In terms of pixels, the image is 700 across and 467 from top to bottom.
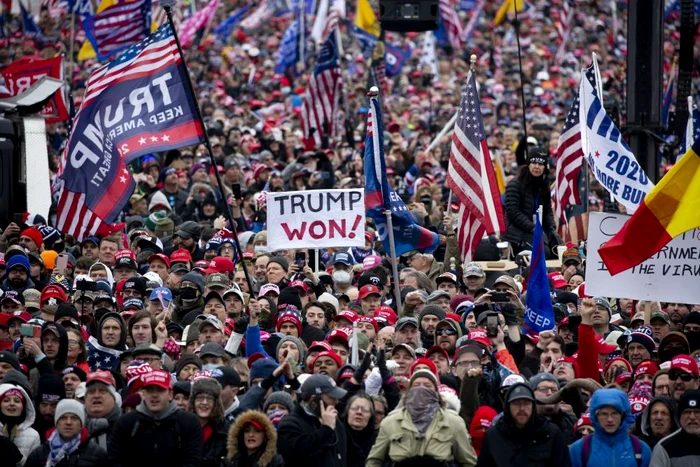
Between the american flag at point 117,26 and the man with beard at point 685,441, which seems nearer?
the man with beard at point 685,441

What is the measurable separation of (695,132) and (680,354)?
19.6 feet

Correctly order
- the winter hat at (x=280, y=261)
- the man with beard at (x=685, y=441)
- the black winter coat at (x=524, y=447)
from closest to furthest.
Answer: the black winter coat at (x=524, y=447)
the man with beard at (x=685, y=441)
the winter hat at (x=280, y=261)

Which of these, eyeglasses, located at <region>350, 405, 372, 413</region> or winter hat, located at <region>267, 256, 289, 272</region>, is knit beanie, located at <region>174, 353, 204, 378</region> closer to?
eyeglasses, located at <region>350, 405, 372, 413</region>

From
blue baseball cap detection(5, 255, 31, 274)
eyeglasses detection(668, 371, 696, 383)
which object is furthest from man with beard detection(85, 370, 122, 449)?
blue baseball cap detection(5, 255, 31, 274)

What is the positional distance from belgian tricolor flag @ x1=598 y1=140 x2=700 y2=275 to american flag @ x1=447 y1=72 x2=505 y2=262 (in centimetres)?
318

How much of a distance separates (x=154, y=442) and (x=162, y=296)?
15.2 ft

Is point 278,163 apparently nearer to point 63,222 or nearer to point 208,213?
point 208,213

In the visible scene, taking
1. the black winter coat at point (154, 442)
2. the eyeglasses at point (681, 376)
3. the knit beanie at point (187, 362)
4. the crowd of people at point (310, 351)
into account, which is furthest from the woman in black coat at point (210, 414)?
the eyeglasses at point (681, 376)

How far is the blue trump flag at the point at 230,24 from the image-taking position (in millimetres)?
44562

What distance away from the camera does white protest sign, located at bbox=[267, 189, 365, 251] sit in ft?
55.0

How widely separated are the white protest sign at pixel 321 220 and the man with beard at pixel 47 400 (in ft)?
14.3

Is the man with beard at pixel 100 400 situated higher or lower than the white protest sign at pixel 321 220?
lower

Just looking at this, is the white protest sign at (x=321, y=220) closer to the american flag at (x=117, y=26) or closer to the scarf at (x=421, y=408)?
the scarf at (x=421, y=408)

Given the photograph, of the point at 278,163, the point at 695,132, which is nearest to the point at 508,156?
the point at 278,163
